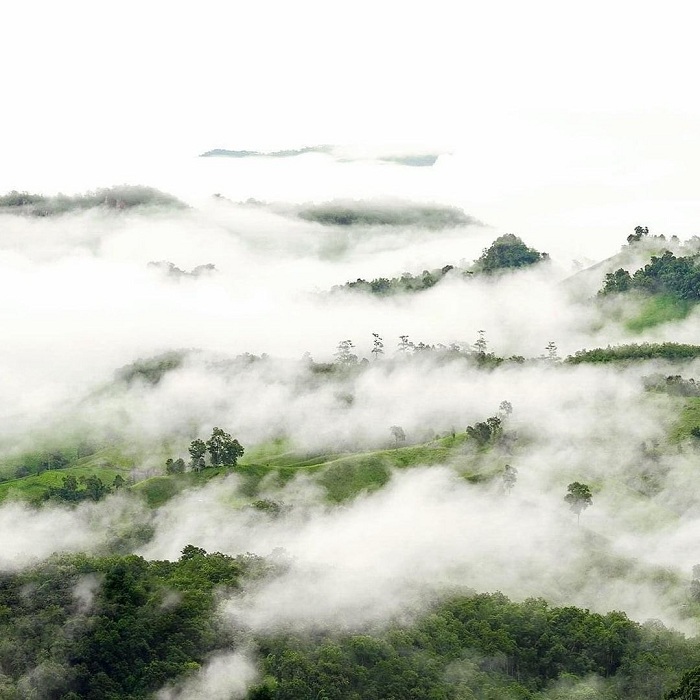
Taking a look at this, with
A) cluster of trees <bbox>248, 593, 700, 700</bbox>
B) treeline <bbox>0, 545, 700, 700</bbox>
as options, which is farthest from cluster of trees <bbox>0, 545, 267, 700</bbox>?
cluster of trees <bbox>248, 593, 700, 700</bbox>

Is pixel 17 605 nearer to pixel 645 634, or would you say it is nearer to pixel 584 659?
pixel 584 659

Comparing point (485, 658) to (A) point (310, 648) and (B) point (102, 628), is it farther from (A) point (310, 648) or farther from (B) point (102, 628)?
(B) point (102, 628)

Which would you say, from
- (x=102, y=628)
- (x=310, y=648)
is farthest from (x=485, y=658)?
(x=102, y=628)

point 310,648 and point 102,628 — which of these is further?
point 102,628

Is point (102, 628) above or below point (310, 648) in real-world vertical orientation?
above

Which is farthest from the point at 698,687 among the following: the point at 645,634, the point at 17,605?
the point at 17,605

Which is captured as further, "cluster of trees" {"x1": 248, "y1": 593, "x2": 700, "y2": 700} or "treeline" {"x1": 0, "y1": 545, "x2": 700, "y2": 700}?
"treeline" {"x1": 0, "y1": 545, "x2": 700, "y2": 700}

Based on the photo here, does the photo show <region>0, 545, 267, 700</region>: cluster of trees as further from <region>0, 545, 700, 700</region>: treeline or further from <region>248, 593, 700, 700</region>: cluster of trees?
<region>248, 593, 700, 700</region>: cluster of trees

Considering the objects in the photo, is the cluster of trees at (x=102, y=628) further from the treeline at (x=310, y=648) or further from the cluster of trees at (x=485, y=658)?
the cluster of trees at (x=485, y=658)

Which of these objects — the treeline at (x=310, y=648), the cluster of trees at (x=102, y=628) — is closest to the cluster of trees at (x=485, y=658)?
the treeline at (x=310, y=648)
